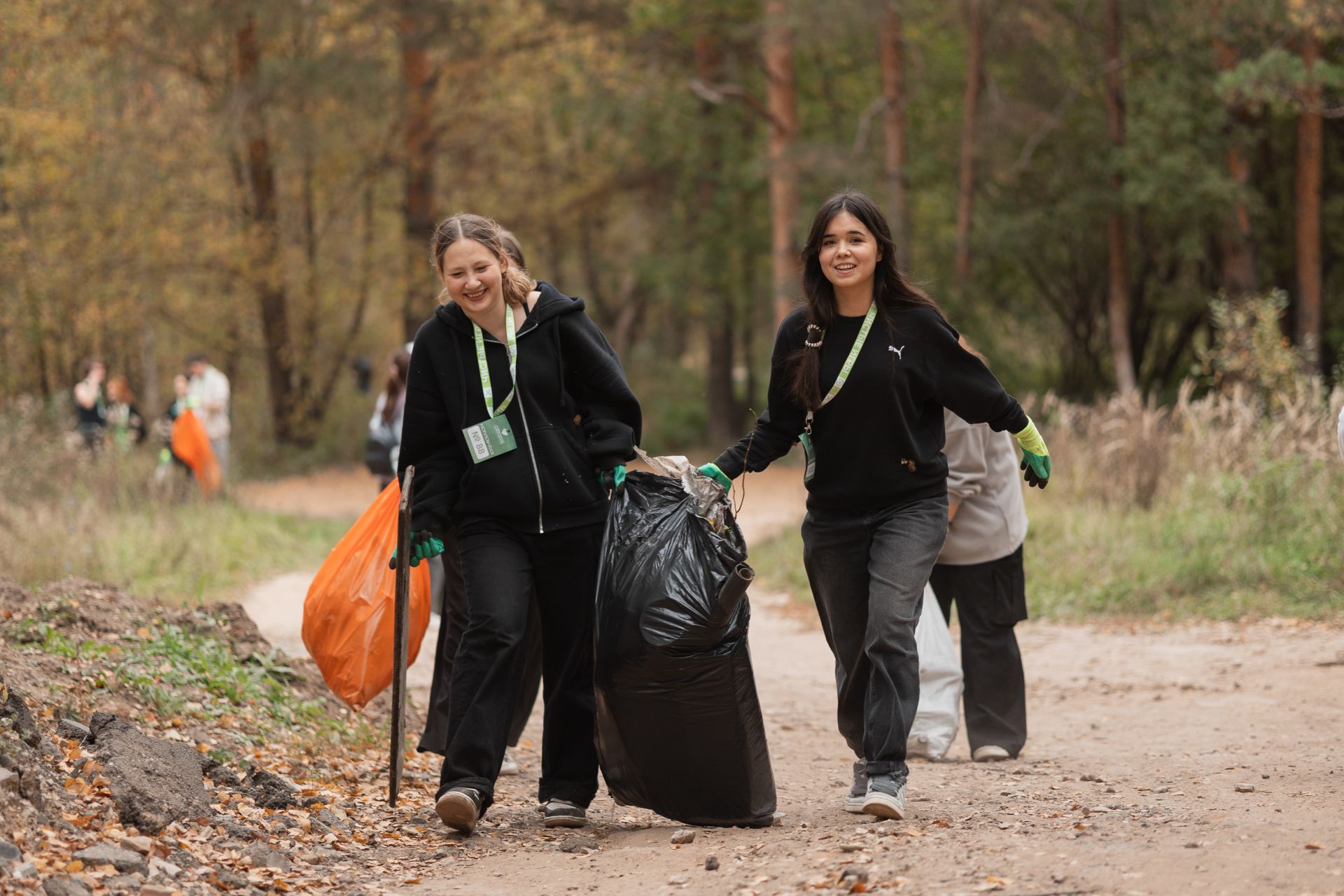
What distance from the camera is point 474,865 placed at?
429cm

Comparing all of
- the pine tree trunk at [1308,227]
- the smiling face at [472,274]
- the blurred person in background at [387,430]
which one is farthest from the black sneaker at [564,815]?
the pine tree trunk at [1308,227]

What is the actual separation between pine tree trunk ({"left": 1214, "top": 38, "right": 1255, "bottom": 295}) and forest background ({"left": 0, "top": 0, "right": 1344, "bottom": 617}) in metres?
0.05

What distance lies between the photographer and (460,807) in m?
4.40

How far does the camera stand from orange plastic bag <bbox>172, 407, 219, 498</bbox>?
45.1 feet

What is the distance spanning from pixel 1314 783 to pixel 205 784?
11.4 ft

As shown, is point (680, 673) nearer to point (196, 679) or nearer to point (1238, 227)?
point (196, 679)

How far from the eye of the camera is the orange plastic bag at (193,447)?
1376 cm

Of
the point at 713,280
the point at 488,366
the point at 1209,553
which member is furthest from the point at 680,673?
the point at 713,280

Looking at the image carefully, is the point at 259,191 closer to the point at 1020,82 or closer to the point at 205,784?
the point at 1020,82

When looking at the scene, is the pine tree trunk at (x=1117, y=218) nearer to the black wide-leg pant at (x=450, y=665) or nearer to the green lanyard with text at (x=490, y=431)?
the black wide-leg pant at (x=450, y=665)

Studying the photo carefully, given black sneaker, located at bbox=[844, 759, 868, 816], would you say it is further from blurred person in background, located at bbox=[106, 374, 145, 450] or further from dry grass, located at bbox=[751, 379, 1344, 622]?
blurred person in background, located at bbox=[106, 374, 145, 450]

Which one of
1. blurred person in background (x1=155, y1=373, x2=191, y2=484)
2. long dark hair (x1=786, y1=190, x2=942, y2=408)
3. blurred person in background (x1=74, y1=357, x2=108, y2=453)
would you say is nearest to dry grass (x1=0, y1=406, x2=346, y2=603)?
blurred person in background (x1=155, y1=373, x2=191, y2=484)

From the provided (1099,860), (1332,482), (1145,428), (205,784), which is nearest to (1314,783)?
(1099,860)

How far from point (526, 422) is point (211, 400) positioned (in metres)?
11.7
